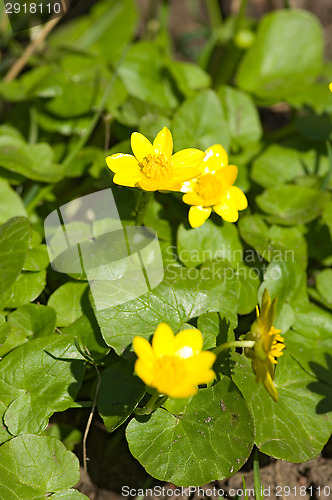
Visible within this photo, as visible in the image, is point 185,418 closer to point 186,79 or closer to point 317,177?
point 317,177

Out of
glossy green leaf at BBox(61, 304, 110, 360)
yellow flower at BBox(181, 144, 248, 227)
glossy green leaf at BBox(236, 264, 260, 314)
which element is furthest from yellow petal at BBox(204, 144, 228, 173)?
glossy green leaf at BBox(61, 304, 110, 360)

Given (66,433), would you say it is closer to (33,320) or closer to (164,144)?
(33,320)

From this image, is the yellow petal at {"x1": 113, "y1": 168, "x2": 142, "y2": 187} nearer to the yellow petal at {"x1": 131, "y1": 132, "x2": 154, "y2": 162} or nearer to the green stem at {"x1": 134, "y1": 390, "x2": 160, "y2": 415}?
the yellow petal at {"x1": 131, "y1": 132, "x2": 154, "y2": 162}

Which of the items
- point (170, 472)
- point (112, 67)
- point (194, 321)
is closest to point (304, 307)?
point (194, 321)

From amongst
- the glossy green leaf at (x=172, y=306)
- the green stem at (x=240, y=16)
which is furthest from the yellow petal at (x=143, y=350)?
the green stem at (x=240, y=16)

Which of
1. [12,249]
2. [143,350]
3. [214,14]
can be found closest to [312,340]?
[143,350]

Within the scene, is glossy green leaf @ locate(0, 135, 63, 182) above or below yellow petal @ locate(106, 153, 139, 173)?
below

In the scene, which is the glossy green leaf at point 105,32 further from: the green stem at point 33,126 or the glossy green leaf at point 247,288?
the glossy green leaf at point 247,288
